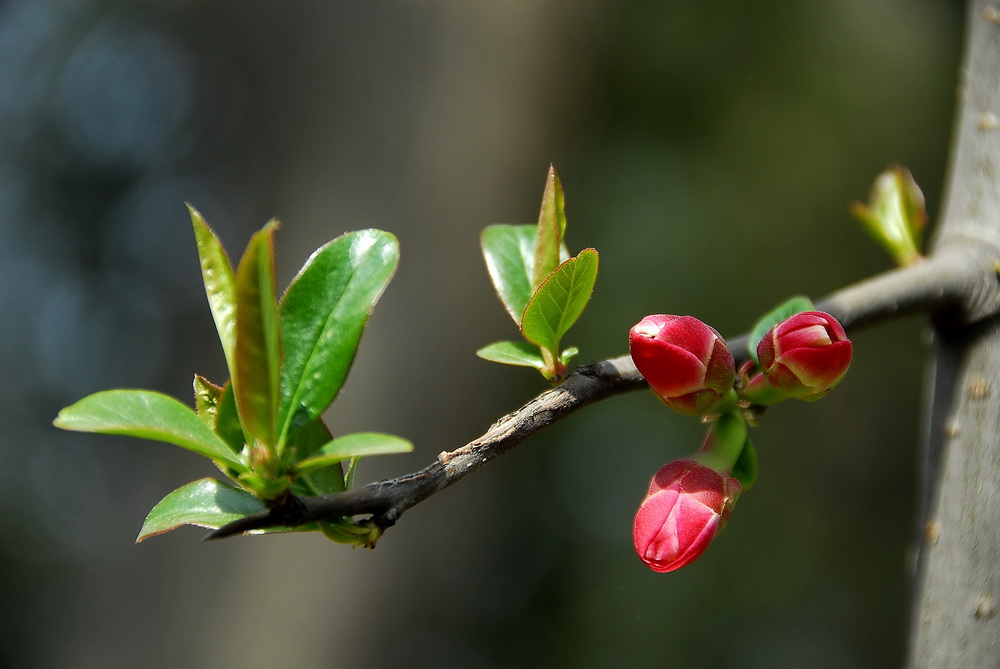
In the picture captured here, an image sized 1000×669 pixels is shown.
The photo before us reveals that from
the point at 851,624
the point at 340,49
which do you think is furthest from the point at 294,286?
the point at 851,624

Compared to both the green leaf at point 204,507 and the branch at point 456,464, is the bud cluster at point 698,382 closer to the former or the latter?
the branch at point 456,464

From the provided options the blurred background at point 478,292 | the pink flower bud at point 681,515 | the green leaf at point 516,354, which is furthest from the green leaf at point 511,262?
the blurred background at point 478,292

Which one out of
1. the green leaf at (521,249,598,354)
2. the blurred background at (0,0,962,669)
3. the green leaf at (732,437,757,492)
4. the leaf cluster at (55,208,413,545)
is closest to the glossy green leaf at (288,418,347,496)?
the leaf cluster at (55,208,413,545)

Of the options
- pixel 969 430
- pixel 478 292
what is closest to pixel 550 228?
pixel 969 430

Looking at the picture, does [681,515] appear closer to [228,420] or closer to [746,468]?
[746,468]

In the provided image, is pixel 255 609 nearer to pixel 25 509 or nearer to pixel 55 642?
pixel 55 642

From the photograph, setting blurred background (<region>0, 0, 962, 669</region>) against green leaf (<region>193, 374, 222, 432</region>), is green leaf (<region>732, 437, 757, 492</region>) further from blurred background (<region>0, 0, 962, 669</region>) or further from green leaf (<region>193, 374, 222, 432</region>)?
blurred background (<region>0, 0, 962, 669</region>)
